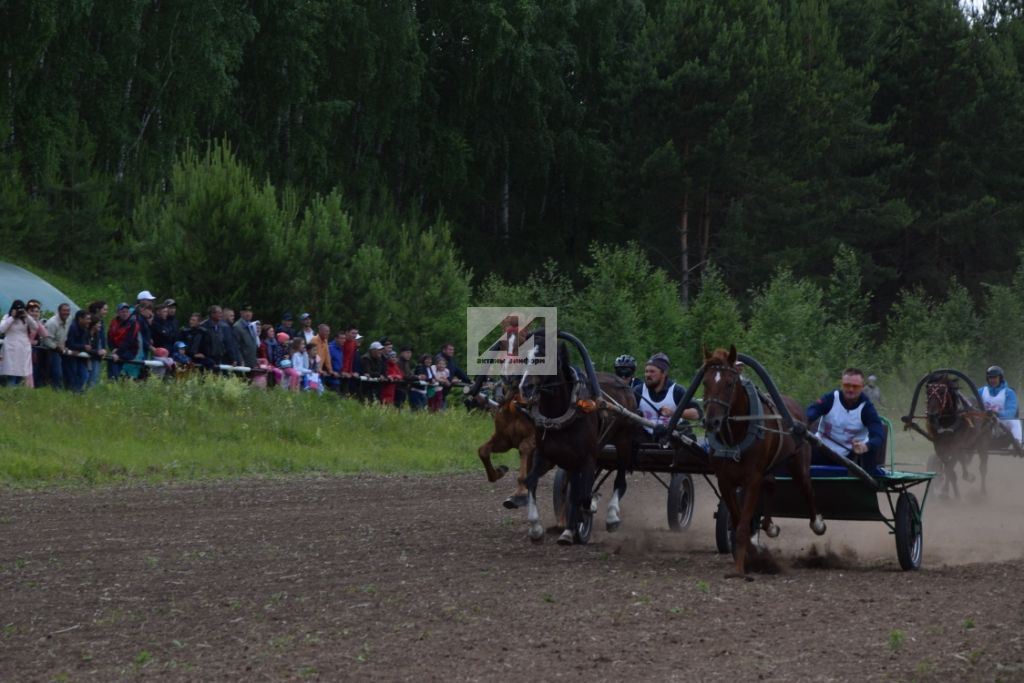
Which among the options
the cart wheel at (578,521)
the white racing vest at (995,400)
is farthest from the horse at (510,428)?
the white racing vest at (995,400)

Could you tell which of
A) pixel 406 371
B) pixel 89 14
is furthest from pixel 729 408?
pixel 89 14

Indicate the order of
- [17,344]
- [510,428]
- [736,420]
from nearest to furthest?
[736,420] → [510,428] → [17,344]

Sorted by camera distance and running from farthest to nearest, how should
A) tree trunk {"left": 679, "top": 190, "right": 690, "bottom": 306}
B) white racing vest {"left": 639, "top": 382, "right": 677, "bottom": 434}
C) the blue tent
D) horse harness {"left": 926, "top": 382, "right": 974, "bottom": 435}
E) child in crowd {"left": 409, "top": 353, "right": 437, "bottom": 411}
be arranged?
tree trunk {"left": 679, "top": 190, "right": 690, "bottom": 306}, the blue tent, child in crowd {"left": 409, "top": 353, "right": 437, "bottom": 411}, horse harness {"left": 926, "top": 382, "right": 974, "bottom": 435}, white racing vest {"left": 639, "top": 382, "right": 677, "bottom": 434}

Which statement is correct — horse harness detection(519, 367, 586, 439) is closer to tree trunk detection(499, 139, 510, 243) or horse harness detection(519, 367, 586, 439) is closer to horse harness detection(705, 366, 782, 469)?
horse harness detection(705, 366, 782, 469)

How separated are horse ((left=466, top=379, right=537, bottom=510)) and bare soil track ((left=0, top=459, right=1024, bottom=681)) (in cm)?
59

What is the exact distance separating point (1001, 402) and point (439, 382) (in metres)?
10.9

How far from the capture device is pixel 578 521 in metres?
13.9

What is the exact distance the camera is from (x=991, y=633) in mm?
9492

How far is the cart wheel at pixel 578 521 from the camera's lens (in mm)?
13828

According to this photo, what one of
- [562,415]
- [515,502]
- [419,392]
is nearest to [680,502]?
[515,502]

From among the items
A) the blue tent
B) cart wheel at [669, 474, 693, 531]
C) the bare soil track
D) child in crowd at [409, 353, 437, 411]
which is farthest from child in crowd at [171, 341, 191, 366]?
cart wheel at [669, 474, 693, 531]

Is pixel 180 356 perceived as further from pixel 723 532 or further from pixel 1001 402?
pixel 723 532

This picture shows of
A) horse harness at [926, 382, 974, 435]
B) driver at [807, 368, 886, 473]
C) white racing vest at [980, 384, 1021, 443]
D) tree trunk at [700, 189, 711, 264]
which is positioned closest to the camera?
driver at [807, 368, 886, 473]

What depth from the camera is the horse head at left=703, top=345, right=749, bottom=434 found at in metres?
11.9
